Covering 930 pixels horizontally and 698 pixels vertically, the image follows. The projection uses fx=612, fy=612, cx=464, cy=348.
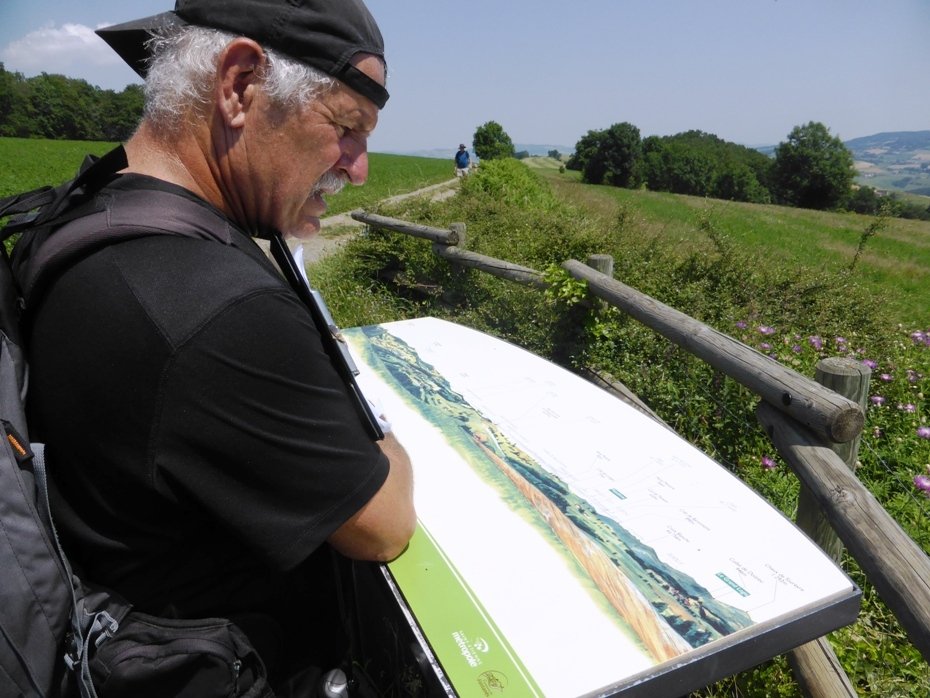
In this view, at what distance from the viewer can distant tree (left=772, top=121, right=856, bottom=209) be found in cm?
5647

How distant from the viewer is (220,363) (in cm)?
96

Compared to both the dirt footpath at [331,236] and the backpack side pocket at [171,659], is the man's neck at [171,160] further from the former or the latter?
the dirt footpath at [331,236]

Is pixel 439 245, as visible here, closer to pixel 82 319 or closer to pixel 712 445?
pixel 712 445

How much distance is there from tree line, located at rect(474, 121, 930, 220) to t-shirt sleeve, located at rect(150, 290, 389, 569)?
169ft

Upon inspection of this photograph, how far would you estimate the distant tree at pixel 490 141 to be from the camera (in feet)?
167

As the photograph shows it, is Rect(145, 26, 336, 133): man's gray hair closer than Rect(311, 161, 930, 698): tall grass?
Yes

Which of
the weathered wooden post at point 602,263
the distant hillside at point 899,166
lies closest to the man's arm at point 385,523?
the weathered wooden post at point 602,263

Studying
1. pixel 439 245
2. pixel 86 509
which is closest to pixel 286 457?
pixel 86 509

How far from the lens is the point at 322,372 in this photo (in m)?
1.09

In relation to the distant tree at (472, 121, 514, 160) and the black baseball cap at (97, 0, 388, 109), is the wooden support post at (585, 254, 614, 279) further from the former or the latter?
the distant tree at (472, 121, 514, 160)

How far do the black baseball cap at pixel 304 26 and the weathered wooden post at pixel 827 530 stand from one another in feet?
5.76

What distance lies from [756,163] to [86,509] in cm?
8124

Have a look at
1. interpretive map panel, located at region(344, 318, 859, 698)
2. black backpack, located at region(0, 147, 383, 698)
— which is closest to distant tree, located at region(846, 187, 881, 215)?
interpretive map panel, located at region(344, 318, 859, 698)

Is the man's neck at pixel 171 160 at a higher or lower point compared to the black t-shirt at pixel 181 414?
higher
